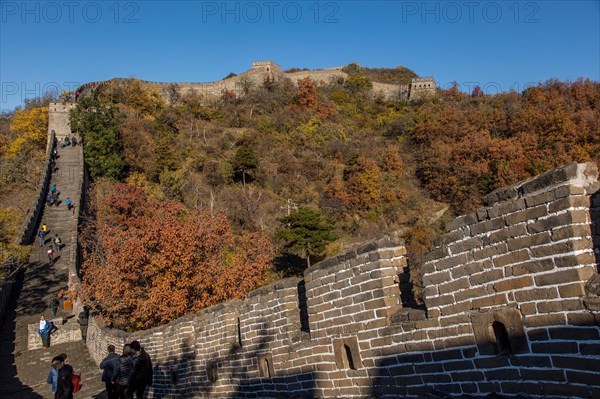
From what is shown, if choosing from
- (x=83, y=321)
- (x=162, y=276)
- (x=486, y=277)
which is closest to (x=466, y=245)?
(x=486, y=277)

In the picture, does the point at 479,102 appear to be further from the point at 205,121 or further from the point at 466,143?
the point at 205,121

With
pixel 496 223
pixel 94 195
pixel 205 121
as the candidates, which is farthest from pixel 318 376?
pixel 205 121

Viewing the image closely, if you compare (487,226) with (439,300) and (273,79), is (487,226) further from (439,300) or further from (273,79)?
(273,79)

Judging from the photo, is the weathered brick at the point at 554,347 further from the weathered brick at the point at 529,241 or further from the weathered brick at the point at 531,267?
the weathered brick at the point at 529,241

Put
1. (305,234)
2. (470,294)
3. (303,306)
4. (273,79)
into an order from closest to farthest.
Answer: (470,294), (303,306), (305,234), (273,79)

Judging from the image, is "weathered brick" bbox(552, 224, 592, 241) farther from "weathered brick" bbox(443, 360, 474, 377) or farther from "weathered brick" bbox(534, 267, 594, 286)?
"weathered brick" bbox(443, 360, 474, 377)

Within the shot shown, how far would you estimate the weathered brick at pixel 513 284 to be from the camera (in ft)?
12.0

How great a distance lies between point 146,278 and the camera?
56.4ft

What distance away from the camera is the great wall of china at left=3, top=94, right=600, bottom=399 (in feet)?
11.1

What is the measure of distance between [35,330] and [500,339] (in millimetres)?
17465

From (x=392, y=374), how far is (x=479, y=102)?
5854 cm

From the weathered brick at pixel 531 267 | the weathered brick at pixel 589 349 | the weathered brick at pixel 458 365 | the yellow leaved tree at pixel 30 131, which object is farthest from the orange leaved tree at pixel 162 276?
the yellow leaved tree at pixel 30 131

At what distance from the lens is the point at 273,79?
2633 inches

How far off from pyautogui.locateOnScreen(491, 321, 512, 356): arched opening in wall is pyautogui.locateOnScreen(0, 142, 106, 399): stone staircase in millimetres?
9927
